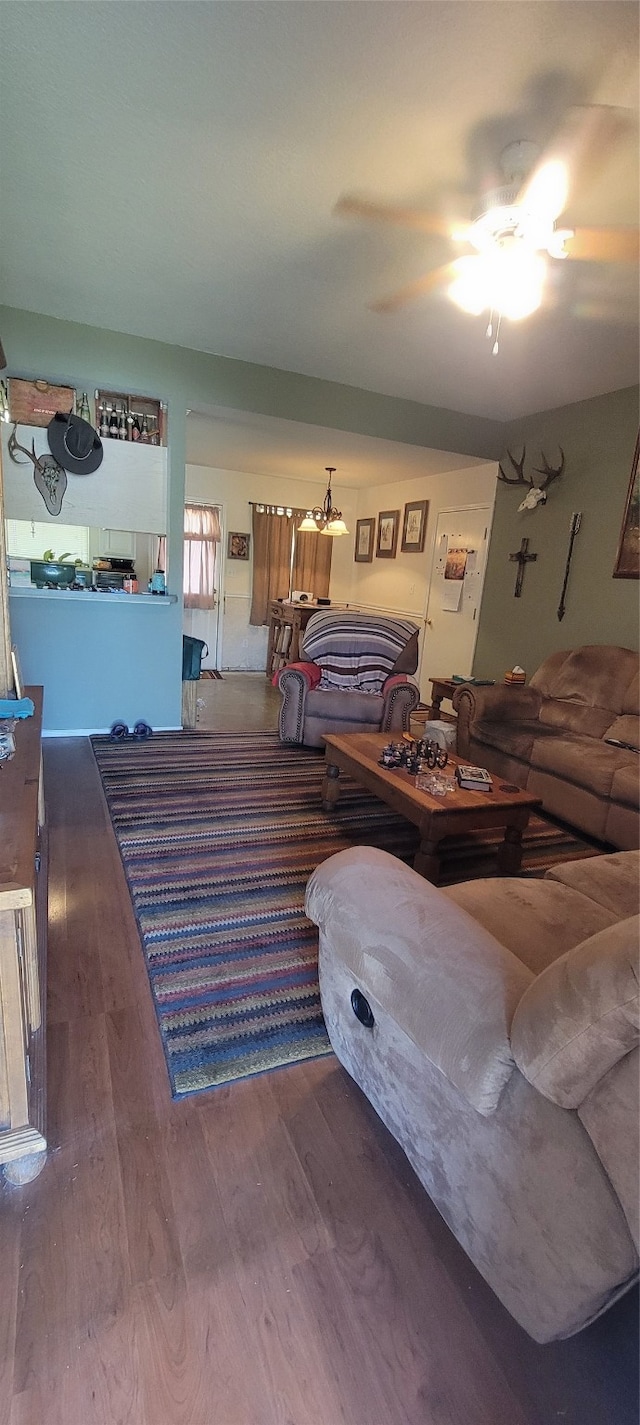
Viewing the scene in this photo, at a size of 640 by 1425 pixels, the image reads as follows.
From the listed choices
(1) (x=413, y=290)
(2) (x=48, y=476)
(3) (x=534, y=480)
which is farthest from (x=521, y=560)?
(2) (x=48, y=476)

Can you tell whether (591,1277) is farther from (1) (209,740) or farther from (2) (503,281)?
(1) (209,740)

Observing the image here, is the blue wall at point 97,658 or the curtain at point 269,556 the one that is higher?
the curtain at point 269,556

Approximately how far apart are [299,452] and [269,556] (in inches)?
65.7

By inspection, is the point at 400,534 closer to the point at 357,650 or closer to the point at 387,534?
the point at 387,534

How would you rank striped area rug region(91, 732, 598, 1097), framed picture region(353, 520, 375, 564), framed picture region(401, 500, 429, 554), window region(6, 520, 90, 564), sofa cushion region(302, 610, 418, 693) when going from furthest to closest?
framed picture region(353, 520, 375, 564)
framed picture region(401, 500, 429, 554)
window region(6, 520, 90, 564)
sofa cushion region(302, 610, 418, 693)
striped area rug region(91, 732, 598, 1097)

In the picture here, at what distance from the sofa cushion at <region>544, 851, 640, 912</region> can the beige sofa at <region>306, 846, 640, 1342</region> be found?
330 millimetres

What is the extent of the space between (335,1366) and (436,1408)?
16cm

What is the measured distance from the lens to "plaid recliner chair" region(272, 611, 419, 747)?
12.8ft

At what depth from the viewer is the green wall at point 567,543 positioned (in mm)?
3684

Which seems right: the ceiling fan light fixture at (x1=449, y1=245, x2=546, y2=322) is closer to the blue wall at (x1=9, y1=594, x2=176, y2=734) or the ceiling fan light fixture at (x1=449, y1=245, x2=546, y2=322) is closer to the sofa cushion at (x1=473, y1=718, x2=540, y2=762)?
the sofa cushion at (x1=473, y1=718, x2=540, y2=762)

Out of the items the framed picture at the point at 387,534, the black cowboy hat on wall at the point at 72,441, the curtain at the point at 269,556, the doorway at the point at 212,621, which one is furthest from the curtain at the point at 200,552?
the black cowboy hat on wall at the point at 72,441

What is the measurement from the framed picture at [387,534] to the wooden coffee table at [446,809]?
4349mm

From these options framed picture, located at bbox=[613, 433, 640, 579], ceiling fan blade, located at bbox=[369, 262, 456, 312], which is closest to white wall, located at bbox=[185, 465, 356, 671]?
ceiling fan blade, located at bbox=[369, 262, 456, 312]

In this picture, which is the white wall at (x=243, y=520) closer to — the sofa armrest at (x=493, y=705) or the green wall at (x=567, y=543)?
the green wall at (x=567, y=543)
